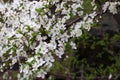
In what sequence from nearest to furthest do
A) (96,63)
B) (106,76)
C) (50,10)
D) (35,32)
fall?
(35,32) → (50,10) → (106,76) → (96,63)

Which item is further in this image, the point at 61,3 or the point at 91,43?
the point at 91,43

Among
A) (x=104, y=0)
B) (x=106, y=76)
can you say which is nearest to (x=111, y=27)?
(x=106, y=76)

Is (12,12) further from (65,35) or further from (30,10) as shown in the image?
(65,35)

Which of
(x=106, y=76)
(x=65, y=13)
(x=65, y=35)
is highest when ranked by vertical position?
(x=65, y=13)

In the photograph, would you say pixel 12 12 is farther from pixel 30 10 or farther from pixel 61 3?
pixel 61 3

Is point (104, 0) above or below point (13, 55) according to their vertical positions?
above

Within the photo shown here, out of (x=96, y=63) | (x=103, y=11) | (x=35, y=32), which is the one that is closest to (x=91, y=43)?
(x=96, y=63)

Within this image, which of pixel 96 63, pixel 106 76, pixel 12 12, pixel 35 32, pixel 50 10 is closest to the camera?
pixel 35 32
